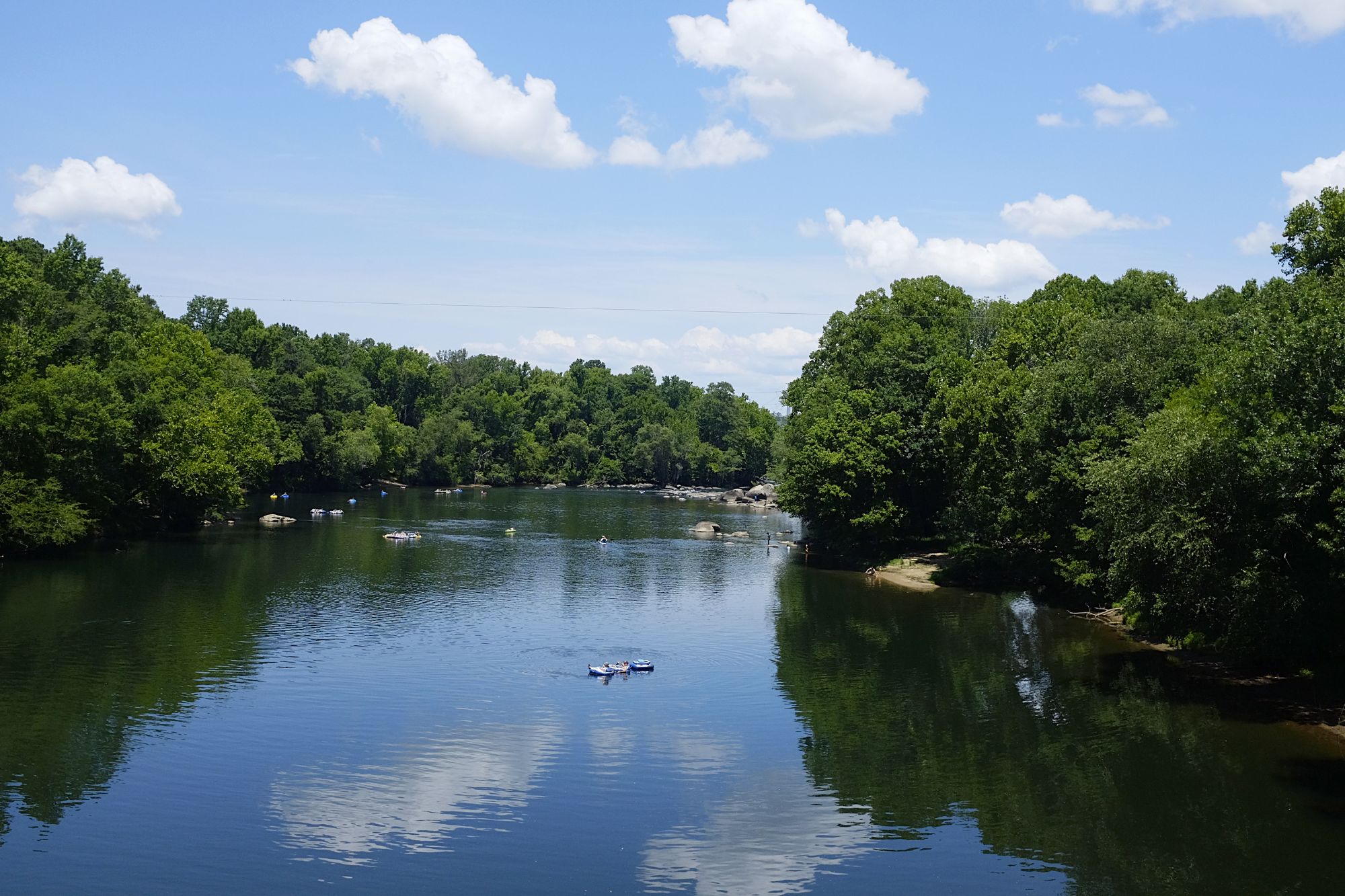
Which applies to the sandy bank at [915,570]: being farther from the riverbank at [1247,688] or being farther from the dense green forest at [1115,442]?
the riverbank at [1247,688]

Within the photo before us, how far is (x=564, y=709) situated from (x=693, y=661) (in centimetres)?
1158

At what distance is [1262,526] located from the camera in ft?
128

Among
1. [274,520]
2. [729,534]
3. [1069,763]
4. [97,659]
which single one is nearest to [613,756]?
[1069,763]

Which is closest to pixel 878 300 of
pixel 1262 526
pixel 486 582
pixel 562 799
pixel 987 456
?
pixel 987 456

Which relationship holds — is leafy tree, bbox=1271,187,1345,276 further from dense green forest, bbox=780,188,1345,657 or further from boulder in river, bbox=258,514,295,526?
boulder in river, bbox=258,514,295,526

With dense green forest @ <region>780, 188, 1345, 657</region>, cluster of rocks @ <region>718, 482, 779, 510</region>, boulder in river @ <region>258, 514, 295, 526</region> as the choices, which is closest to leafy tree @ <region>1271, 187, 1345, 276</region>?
dense green forest @ <region>780, 188, 1345, 657</region>

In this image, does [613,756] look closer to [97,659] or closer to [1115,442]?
[97,659]

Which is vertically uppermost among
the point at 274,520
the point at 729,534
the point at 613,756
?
the point at 274,520

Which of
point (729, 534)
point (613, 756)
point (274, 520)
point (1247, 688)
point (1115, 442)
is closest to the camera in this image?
point (613, 756)

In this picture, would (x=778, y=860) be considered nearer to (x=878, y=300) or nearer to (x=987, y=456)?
(x=987, y=456)

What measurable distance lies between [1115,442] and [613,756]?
37.3m

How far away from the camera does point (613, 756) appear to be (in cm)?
3822

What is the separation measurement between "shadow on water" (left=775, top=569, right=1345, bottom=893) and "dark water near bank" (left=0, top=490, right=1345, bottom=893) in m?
0.15

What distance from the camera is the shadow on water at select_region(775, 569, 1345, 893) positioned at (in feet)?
98.5
